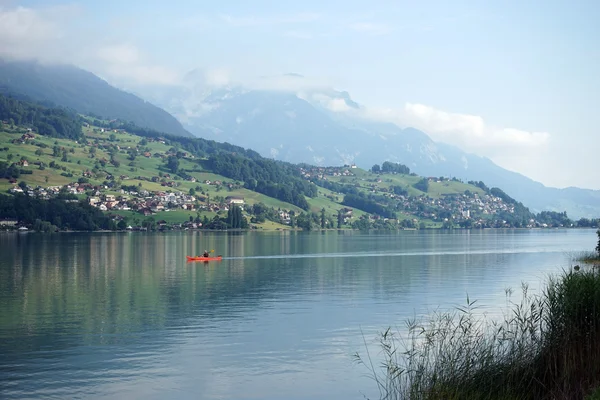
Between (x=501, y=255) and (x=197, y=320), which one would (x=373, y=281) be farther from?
(x=501, y=255)

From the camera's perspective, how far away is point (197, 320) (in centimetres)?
4362

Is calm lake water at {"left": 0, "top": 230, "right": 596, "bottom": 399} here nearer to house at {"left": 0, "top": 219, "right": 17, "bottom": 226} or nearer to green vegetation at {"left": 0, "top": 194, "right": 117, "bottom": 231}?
house at {"left": 0, "top": 219, "right": 17, "bottom": 226}

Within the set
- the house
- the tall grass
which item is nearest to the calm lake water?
the tall grass

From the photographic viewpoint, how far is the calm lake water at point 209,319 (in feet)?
94.0

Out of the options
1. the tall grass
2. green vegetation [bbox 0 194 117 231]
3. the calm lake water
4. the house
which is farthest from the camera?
green vegetation [bbox 0 194 117 231]

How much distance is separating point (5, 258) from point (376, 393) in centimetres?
7468

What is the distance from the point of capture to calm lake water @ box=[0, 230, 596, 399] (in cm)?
2866

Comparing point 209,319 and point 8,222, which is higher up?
point 8,222

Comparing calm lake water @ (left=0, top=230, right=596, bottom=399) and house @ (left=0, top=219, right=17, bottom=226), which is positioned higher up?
house @ (left=0, top=219, right=17, bottom=226)

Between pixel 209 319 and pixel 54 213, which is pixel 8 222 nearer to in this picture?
pixel 54 213

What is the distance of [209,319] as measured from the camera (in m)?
44.1

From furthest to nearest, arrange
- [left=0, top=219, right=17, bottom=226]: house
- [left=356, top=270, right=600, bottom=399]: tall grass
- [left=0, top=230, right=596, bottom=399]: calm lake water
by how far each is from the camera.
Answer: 1. [left=0, top=219, right=17, bottom=226]: house
2. [left=0, top=230, right=596, bottom=399]: calm lake water
3. [left=356, top=270, right=600, bottom=399]: tall grass

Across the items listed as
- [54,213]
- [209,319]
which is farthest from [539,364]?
[54,213]

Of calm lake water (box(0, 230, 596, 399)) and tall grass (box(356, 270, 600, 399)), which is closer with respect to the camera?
tall grass (box(356, 270, 600, 399))
